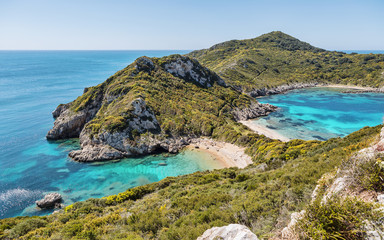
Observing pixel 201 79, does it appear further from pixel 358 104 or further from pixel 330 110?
pixel 358 104

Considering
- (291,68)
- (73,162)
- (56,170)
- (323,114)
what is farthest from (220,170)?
(291,68)

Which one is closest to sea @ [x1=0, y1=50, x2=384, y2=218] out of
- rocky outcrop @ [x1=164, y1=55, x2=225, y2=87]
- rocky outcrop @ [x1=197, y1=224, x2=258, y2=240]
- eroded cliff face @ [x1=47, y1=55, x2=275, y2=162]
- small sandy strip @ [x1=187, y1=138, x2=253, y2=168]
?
small sandy strip @ [x1=187, y1=138, x2=253, y2=168]

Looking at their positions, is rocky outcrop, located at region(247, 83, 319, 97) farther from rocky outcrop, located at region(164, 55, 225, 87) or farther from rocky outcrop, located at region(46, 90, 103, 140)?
rocky outcrop, located at region(46, 90, 103, 140)

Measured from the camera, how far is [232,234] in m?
6.69

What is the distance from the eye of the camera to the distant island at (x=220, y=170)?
21.0 ft

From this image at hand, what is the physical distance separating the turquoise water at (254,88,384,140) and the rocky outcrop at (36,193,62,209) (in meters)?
56.1

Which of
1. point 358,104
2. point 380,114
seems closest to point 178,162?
point 380,114

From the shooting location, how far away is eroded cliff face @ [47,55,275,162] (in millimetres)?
46750

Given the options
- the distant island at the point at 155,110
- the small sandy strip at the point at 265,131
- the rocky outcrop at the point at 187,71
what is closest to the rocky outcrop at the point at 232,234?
the distant island at the point at 155,110

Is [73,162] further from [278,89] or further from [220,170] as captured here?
[278,89]

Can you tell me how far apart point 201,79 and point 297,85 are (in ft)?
280

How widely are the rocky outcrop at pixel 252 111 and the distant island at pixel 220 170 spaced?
55 centimetres

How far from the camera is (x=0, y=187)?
34969 millimetres

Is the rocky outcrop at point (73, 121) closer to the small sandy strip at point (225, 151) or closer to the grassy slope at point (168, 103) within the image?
the grassy slope at point (168, 103)
